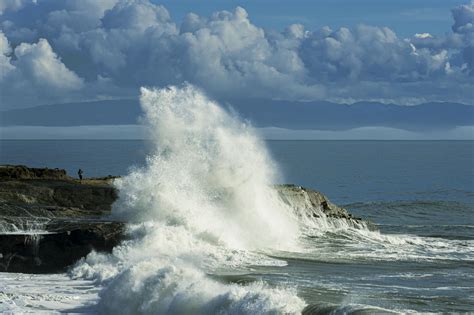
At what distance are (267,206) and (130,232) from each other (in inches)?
405

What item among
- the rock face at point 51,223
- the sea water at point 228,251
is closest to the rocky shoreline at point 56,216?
the rock face at point 51,223

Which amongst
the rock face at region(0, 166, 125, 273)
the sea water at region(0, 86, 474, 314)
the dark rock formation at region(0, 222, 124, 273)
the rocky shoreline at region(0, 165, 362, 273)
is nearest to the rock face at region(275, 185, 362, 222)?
the rocky shoreline at region(0, 165, 362, 273)

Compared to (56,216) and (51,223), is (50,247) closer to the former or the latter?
(51,223)

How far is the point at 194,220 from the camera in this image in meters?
30.8

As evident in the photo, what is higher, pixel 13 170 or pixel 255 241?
pixel 13 170

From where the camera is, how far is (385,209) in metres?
57.7

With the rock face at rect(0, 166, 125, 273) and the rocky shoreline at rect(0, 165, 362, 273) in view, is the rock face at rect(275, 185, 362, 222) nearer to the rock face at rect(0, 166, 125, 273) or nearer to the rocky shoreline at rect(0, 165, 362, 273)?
the rocky shoreline at rect(0, 165, 362, 273)

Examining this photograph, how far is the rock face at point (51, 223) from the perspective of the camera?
26.8m

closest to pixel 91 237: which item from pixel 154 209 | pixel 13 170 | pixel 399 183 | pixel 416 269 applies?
pixel 154 209

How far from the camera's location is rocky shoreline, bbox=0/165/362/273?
88.1 feet

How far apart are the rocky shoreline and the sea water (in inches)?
28.9

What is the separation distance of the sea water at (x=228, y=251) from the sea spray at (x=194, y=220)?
0.15 feet

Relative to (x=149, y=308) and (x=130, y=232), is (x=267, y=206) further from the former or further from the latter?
(x=149, y=308)

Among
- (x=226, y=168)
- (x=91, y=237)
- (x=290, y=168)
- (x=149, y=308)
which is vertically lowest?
(x=149, y=308)
